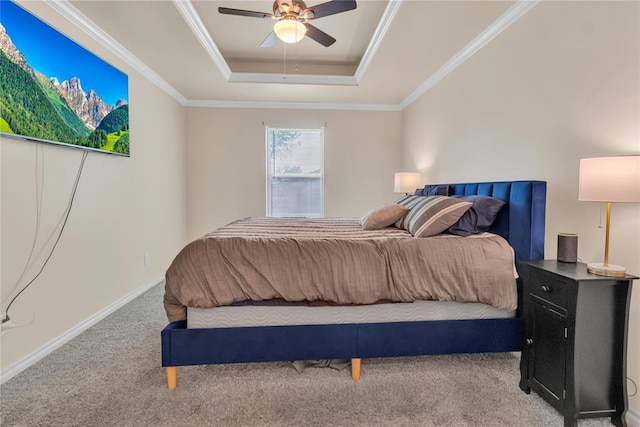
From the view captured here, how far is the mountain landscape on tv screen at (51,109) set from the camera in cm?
183

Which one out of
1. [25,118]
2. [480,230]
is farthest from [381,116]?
[25,118]

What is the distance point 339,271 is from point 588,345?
1193 mm

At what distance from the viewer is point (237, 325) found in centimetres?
175

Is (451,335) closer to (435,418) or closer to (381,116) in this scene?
(435,418)

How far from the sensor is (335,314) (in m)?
1.81

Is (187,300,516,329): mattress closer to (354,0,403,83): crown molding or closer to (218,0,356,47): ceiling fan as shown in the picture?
(218,0,356,47): ceiling fan

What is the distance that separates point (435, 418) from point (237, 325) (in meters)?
1.11

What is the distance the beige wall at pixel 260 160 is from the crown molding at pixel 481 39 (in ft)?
3.62

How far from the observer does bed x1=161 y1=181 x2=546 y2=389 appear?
67.6 inches

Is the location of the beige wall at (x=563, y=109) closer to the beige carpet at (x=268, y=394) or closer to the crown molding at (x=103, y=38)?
the beige carpet at (x=268, y=394)

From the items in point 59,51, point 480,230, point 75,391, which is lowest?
point 75,391

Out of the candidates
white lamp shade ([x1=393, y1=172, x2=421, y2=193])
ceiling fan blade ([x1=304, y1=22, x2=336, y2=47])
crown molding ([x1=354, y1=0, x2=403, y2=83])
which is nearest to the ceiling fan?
ceiling fan blade ([x1=304, y1=22, x2=336, y2=47])

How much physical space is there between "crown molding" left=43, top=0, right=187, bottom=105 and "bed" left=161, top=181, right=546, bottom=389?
91.0 inches

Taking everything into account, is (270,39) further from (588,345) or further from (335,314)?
(588,345)
